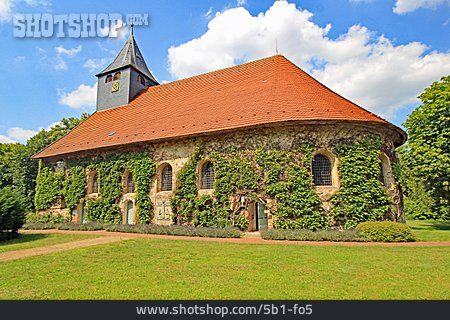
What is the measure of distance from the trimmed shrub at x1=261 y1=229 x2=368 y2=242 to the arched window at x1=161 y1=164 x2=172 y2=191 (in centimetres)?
645

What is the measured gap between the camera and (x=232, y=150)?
14070 millimetres

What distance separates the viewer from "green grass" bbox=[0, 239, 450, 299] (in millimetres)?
4688

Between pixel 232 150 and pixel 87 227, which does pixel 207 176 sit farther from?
pixel 87 227

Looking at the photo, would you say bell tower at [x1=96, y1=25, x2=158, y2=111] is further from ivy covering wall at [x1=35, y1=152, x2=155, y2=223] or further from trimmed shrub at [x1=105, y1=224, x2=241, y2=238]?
trimmed shrub at [x1=105, y1=224, x2=241, y2=238]

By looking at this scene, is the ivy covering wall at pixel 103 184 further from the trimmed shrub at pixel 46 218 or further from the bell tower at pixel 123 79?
the bell tower at pixel 123 79

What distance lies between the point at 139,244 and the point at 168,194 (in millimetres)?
5766

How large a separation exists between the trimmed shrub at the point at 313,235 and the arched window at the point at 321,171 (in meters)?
2.55

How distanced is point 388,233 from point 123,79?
20660 millimetres

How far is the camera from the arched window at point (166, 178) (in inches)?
627

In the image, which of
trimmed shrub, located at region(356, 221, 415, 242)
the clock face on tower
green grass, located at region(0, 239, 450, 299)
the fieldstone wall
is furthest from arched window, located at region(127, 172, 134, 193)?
trimmed shrub, located at region(356, 221, 415, 242)
